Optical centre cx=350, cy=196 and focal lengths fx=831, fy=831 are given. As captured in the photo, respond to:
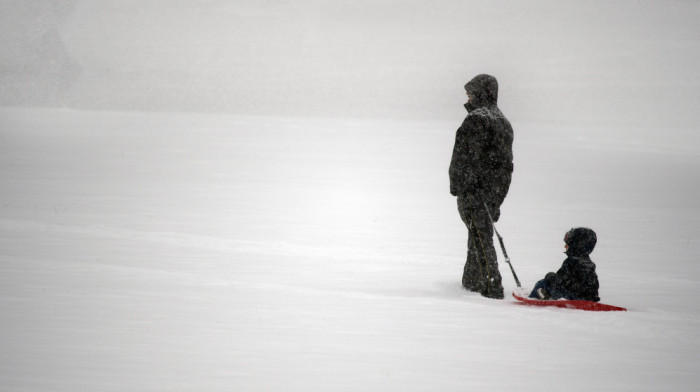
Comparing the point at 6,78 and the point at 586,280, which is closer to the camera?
the point at 586,280

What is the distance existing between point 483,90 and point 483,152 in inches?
22.9

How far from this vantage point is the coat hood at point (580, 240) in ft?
23.0

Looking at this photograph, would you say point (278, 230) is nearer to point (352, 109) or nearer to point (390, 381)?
point (390, 381)

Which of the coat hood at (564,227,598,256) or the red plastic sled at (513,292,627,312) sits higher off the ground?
the coat hood at (564,227,598,256)

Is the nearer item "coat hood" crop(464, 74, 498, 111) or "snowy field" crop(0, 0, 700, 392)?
"snowy field" crop(0, 0, 700, 392)

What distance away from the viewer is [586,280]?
7113 millimetres

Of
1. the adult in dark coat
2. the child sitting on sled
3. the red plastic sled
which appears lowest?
the red plastic sled

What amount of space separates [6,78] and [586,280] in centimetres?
6586

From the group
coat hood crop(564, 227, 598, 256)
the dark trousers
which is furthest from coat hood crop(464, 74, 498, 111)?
coat hood crop(564, 227, 598, 256)

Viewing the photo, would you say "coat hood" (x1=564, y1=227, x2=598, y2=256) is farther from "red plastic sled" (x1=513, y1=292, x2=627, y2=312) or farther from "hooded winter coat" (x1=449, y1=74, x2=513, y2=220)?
"hooded winter coat" (x1=449, y1=74, x2=513, y2=220)

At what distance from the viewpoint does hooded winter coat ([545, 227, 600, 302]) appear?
703cm

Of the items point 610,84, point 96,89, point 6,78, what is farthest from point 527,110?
point 6,78

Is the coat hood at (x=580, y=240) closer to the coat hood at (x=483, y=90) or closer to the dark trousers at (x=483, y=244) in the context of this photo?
the dark trousers at (x=483, y=244)

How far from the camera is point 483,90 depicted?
7.69 m
